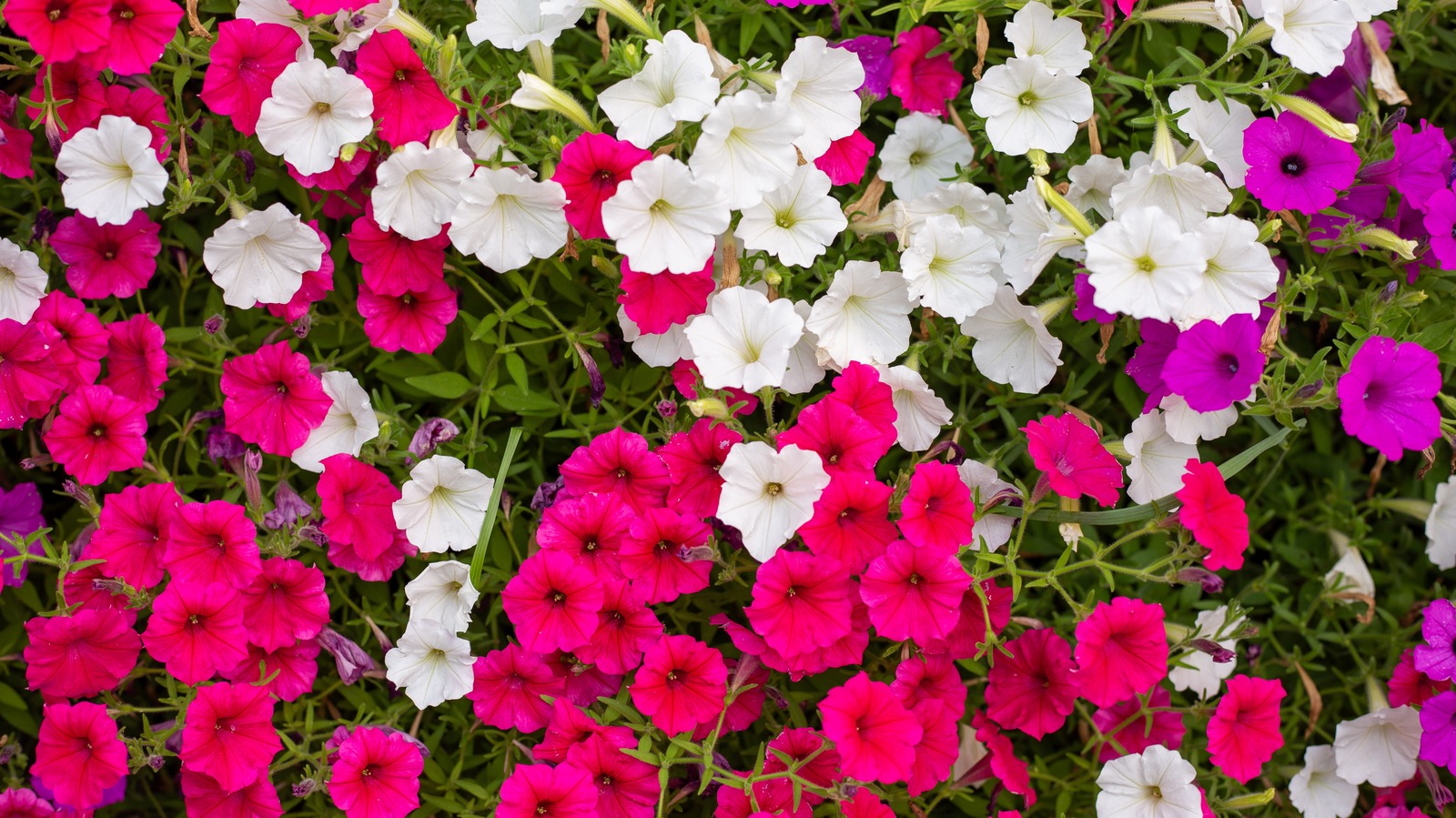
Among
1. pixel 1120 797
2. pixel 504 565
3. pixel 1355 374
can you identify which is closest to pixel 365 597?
pixel 504 565

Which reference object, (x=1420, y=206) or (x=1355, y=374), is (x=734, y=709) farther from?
(x=1420, y=206)

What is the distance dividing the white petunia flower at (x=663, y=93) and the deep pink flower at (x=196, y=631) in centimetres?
100

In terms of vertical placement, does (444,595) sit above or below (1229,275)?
below

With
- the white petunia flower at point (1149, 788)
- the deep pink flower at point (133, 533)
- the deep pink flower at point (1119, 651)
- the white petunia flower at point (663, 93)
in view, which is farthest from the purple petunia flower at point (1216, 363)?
the deep pink flower at point (133, 533)

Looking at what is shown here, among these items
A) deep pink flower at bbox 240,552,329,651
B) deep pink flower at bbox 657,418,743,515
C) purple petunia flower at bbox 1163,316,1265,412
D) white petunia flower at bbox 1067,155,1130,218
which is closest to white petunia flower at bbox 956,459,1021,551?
purple petunia flower at bbox 1163,316,1265,412

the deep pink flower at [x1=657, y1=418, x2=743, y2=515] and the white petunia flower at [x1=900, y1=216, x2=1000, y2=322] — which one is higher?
the white petunia flower at [x1=900, y1=216, x2=1000, y2=322]

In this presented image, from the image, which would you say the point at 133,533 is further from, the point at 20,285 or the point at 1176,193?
the point at 1176,193

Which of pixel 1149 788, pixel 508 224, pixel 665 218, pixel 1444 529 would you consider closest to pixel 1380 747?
pixel 1444 529

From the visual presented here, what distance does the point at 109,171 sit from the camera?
6.07 feet

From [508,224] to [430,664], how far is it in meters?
0.81

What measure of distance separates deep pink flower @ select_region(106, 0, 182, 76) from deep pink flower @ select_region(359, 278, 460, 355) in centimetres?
51

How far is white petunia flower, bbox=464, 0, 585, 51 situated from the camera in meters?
1.83

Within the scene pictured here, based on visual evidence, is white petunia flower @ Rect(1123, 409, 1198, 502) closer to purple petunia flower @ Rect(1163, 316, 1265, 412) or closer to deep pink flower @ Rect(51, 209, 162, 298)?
purple petunia flower @ Rect(1163, 316, 1265, 412)

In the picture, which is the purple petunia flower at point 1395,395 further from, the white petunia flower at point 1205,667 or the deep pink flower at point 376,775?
the deep pink flower at point 376,775
